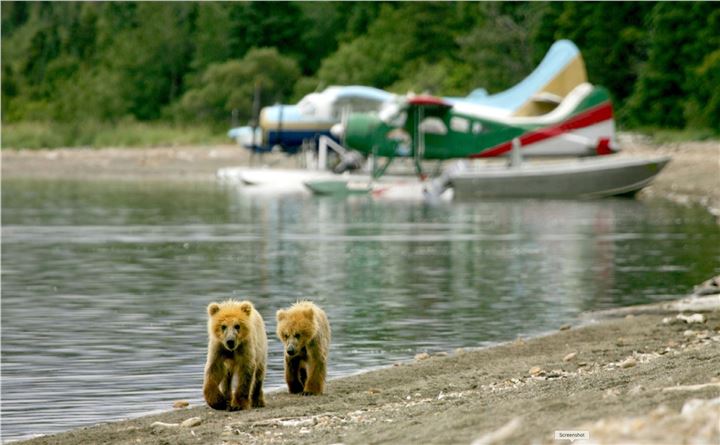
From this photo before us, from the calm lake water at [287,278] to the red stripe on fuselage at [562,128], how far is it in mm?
5039

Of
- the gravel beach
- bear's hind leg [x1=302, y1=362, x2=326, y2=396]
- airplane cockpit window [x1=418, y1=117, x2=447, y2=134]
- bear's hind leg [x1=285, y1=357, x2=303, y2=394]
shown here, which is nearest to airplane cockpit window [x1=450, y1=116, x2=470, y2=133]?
airplane cockpit window [x1=418, y1=117, x2=447, y2=134]

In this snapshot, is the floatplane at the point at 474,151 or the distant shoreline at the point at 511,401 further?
the floatplane at the point at 474,151

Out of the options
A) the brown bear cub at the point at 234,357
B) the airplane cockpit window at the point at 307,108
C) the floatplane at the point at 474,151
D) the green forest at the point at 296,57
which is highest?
the green forest at the point at 296,57

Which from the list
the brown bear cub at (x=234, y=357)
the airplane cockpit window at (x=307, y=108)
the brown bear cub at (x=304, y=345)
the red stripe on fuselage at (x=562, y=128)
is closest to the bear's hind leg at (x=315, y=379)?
the brown bear cub at (x=304, y=345)

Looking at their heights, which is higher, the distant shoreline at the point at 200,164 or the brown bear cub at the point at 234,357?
the distant shoreline at the point at 200,164

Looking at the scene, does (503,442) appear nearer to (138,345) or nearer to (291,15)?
(138,345)

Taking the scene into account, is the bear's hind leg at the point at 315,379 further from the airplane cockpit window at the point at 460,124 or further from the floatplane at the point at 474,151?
the airplane cockpit window at the point at 460,124

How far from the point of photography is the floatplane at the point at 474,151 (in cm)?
3822

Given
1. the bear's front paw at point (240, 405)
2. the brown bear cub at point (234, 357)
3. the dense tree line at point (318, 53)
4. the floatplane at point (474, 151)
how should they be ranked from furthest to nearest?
the dense tree line at point (318, 53) → the floatplane at point (474, 151) → the bear's front paw at point (240, 405) → the brown bear cub at point (234, 357)

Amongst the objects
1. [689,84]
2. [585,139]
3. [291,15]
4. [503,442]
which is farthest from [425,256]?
[291,15]

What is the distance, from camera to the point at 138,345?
1211cm

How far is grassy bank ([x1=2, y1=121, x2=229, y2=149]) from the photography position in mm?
68500

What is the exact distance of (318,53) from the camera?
283 ft

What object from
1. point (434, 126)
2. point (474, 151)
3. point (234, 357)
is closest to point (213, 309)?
point (234, 357)
